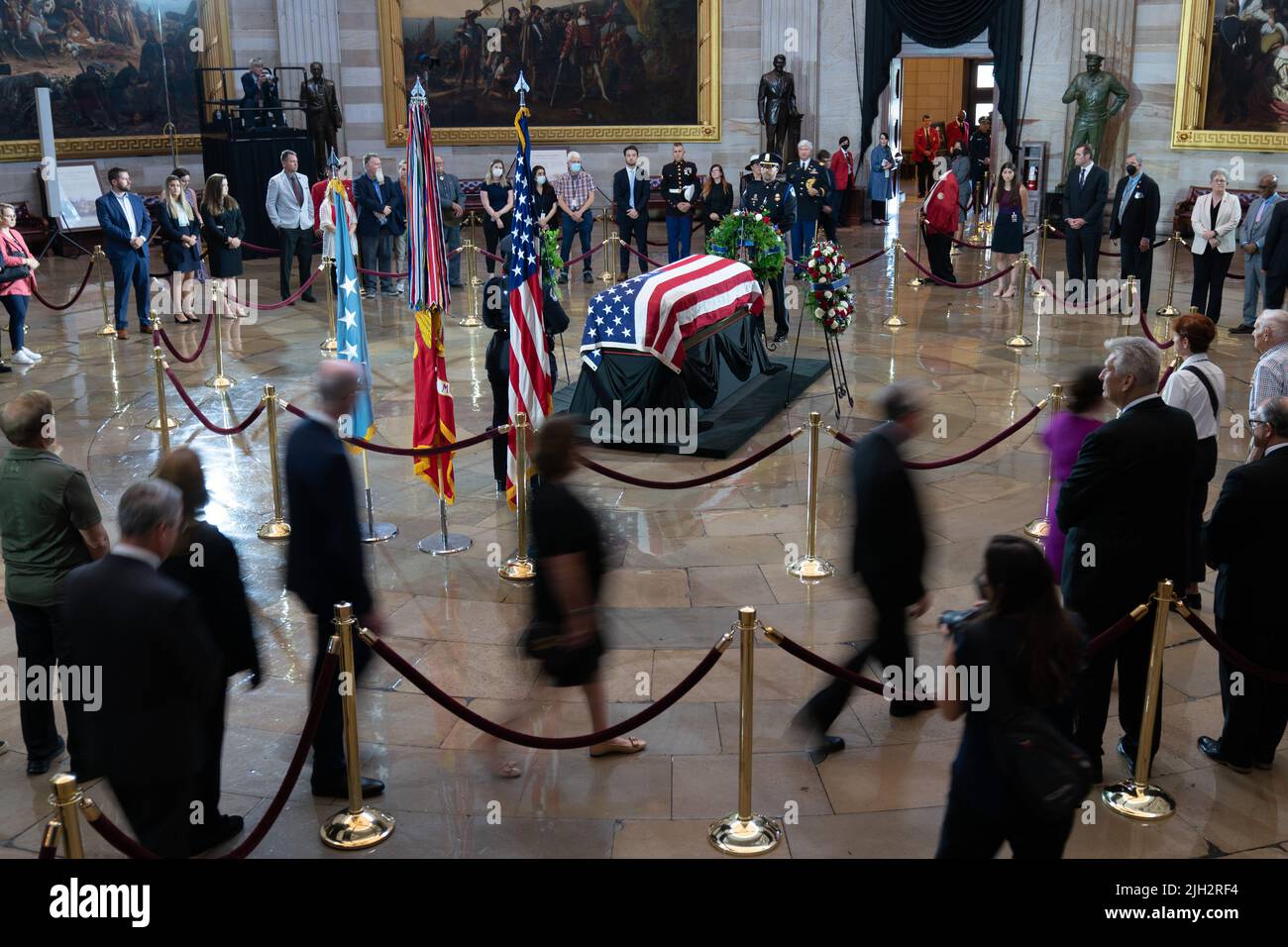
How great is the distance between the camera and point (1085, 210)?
14.9 metres

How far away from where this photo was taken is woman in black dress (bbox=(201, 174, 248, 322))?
14477mm

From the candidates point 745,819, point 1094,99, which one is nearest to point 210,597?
point 745,819

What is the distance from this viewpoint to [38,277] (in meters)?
18.1

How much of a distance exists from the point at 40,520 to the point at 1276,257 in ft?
39.7

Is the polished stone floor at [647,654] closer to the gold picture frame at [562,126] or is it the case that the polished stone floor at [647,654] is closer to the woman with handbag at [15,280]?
the woman with handbag at [15,280]

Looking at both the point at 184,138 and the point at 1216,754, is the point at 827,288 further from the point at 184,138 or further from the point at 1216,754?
the point at 184,138

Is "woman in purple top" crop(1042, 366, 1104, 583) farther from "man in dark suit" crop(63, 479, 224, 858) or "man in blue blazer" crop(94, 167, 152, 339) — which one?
"man in blue blazer" crop(94, 167, 152, 339)

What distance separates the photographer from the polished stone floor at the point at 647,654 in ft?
16.8

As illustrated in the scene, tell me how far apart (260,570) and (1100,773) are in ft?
16.7

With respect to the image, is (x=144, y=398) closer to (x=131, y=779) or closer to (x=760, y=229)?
(x=760, y=229)

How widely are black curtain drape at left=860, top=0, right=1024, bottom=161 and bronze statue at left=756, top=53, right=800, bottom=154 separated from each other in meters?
1.63
